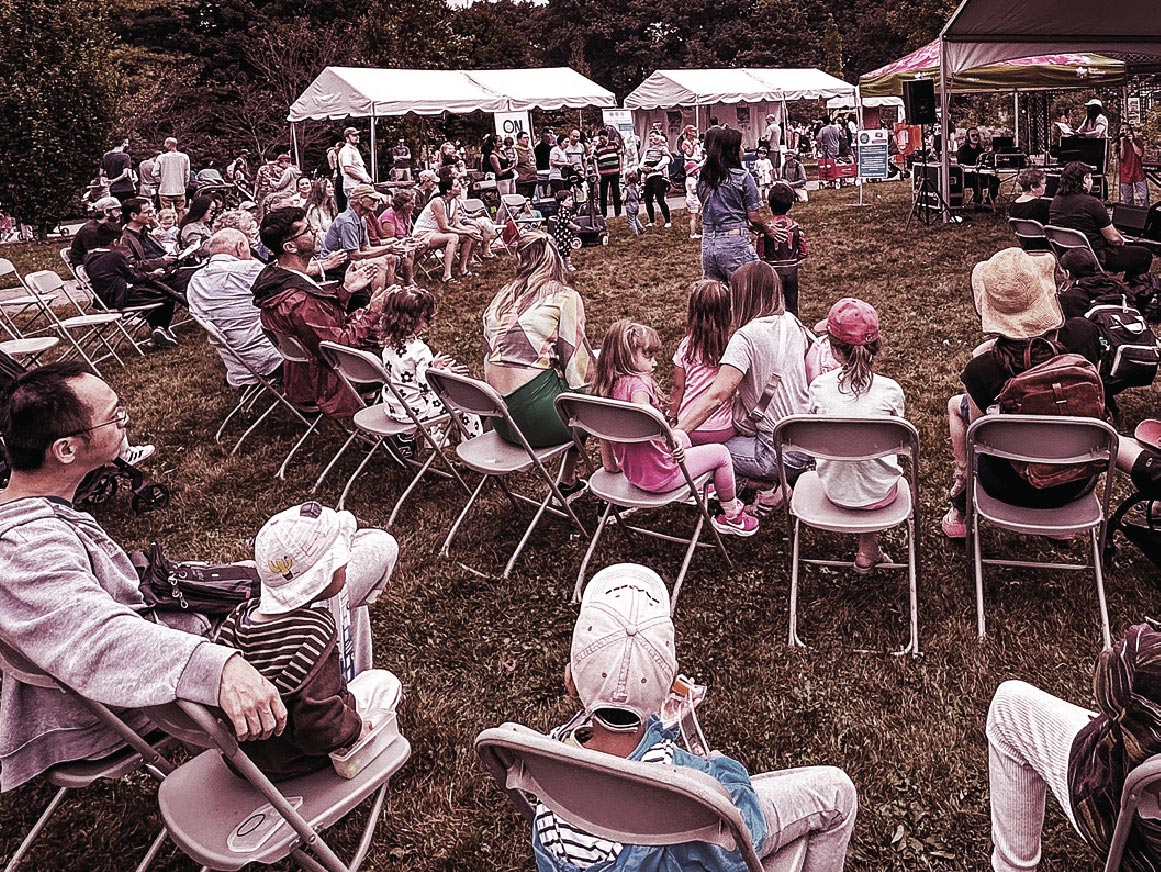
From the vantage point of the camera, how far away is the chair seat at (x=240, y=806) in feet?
6.93

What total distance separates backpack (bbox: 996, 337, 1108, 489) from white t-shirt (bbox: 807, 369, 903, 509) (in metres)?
0.44

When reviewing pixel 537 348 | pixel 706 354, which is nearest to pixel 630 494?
pixel 706 354

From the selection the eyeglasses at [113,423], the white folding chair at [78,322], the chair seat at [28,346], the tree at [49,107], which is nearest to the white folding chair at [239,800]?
the eyeglasses at [113,423]

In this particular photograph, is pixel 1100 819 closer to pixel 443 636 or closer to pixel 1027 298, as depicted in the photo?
pixel 1027 298

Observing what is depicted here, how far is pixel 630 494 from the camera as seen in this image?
13.0 feet

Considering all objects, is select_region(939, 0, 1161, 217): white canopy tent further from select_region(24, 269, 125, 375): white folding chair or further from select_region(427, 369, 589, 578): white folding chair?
select_region(24, 269, 125, 375): white folding chair

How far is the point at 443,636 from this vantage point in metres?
3.99

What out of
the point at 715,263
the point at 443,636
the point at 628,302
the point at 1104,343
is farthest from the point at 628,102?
the point at 443,636

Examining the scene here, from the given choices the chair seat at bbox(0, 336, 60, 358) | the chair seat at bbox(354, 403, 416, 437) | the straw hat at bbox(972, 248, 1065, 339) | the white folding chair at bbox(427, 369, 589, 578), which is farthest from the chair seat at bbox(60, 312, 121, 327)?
the straw hat at bbox(972, 248, 1065, 339)

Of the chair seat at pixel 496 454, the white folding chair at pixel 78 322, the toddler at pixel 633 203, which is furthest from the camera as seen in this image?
the toddler at pixel 633 203

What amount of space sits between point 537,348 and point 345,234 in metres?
6.07

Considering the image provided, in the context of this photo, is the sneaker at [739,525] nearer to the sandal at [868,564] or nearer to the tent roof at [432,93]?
the sandal at [868,564]

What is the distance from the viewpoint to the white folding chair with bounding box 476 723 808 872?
1.54 metres

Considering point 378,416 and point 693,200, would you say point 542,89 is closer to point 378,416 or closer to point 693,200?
point 693,200
